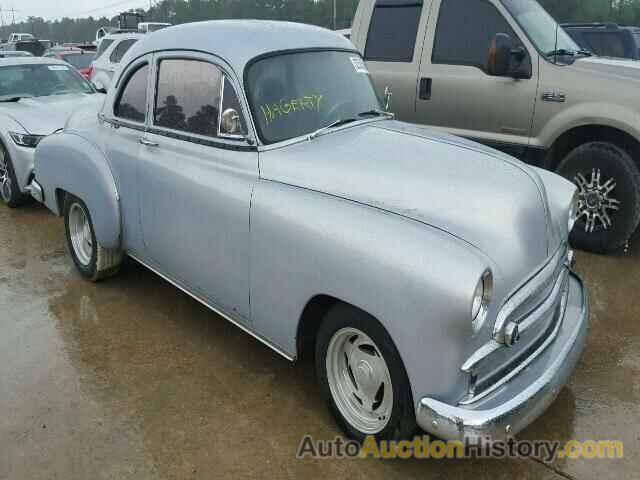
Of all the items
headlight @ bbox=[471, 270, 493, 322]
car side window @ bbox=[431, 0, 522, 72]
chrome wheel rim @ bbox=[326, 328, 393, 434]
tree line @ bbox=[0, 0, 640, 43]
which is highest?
tree line @ bbox=[0, 0, 640, 43]

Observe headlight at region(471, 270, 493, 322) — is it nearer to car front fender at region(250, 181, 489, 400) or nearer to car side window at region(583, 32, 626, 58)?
car front fender at region(250, 181, 489, 400)

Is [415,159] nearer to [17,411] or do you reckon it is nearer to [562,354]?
[562,354]

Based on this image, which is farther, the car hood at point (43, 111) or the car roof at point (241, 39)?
the car hood at point (43, 111)

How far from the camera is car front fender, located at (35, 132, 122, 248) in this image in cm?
429

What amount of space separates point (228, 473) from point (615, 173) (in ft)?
13.5

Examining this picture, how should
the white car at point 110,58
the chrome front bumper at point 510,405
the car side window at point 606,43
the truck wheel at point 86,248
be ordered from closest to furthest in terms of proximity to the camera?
the chrome front bumper at point 510,405, the truck wheel at point 86,248, the car side window at point 606,43, the white car at point 110,58

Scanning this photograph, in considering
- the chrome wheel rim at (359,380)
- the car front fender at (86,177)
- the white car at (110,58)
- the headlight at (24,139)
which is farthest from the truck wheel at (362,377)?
the white car at (110,58)

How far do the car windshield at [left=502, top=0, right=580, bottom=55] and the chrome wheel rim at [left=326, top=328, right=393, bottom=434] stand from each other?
12.4 ft

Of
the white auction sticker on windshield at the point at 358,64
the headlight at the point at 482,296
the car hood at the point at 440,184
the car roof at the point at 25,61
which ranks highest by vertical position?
the car roof at the point at 25,61

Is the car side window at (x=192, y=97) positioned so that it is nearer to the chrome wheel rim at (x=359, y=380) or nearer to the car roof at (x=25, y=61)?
the chrome wheel rim at (x=359, y=380)

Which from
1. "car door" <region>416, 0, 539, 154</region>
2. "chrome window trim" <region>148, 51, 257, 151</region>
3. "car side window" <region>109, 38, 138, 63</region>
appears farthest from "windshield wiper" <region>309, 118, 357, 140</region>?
"car side window" <region>109, 38, 138, 63</region>

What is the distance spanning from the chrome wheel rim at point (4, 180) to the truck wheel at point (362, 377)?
5.62m

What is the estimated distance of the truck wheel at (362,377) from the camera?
2.56 meters

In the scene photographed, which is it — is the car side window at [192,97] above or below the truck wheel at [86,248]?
above
